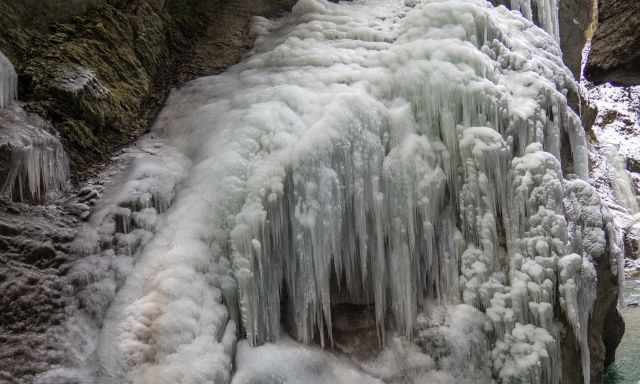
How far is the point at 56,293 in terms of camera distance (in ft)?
8.70

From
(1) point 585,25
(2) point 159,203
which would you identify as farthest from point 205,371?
(1) point 585,25

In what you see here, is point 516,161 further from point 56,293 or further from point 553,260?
point 56,293

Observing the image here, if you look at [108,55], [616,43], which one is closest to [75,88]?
[108,55]

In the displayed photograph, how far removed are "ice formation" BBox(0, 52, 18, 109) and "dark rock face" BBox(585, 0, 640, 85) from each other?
944cm

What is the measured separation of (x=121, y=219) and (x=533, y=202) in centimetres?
266

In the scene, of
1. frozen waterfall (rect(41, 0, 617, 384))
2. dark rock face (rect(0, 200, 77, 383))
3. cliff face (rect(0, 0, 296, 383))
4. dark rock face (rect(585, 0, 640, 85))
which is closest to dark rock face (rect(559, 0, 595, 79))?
dark rock face (rect(585, 0, 640, 85))

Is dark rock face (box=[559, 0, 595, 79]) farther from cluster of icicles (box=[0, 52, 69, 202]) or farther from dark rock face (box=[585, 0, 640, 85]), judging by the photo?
cluster of icicles (box=[0, 52, 69, 202])

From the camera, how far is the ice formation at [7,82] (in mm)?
2895

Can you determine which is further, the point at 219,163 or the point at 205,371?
the point at 219,163

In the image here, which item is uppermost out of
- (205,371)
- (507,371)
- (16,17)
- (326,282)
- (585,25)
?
(585,25)

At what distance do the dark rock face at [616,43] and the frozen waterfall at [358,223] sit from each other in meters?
6.51

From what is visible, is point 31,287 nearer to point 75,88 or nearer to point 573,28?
point 75,88

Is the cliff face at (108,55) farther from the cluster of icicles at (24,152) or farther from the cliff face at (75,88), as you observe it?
the cluster of icicles at (24,152)

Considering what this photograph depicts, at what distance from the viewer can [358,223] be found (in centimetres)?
323
